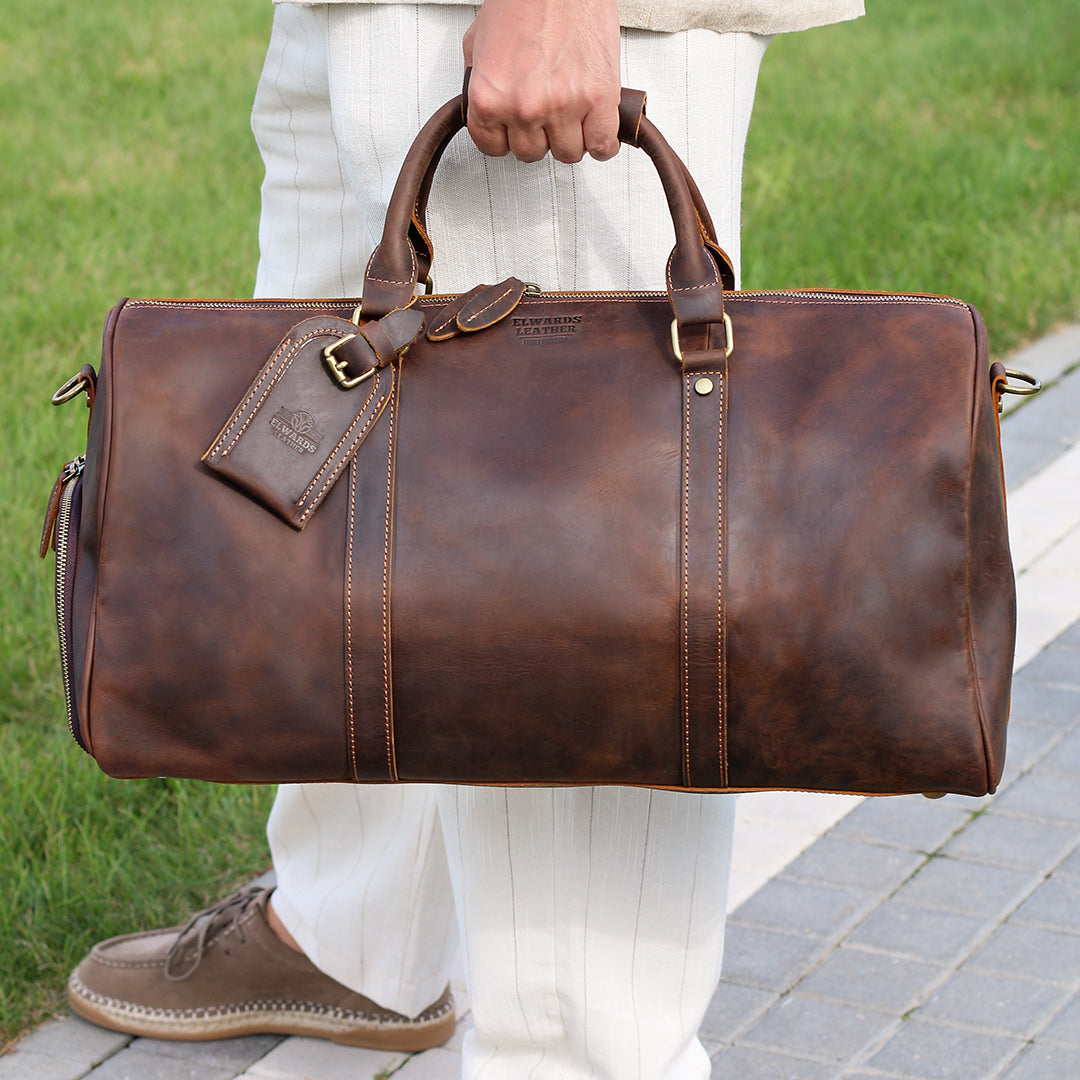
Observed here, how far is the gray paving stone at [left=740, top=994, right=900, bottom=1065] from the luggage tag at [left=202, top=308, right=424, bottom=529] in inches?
44.4

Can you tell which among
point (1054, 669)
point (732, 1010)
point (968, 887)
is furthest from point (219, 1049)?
point (1054, 669)

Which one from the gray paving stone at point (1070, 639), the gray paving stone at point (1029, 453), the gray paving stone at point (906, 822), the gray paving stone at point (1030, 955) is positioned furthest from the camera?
the gray paving stone at point (1029, 453)

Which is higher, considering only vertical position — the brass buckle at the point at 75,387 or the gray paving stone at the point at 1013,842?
the brass buckle at the point at 75,387

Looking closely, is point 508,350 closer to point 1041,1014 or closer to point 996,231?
point 1041,1014

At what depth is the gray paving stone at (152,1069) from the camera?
2.06m

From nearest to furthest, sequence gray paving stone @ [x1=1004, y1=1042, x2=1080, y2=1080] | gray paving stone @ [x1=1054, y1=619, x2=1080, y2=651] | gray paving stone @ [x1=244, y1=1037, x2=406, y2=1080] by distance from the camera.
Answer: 1. gray paving stone @ [x1=1004, y1=1042, x2=1080, y2=1080]
2. gray paving stone @ [x1=244, y1=1037, x2=406, y2=1080]
3. gray paving stone @ [x1=1054, y1=619, x2=1080, y2=651]

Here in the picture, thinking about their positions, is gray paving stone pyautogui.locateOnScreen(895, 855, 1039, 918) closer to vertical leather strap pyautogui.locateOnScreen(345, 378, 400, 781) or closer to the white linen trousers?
the white linen trousers

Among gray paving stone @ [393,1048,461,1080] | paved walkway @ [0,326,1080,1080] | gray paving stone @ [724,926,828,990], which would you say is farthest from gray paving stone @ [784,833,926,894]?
gray paving stone @ [393,1048,461,1080]

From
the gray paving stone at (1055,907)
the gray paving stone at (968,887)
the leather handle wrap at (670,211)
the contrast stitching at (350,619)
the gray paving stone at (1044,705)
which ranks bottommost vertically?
the gray paving stone at (1055,907)

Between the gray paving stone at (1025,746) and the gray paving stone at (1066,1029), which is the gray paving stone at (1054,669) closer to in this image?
the gray paving stone at (1025,746)

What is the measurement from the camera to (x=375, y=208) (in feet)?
5.01

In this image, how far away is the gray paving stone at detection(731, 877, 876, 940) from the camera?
2.31m

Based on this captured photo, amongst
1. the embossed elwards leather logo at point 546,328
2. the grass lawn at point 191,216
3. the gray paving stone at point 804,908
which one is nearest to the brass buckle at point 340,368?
the embossed elwards leather logo at point 546,328

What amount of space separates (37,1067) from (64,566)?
0.93m
